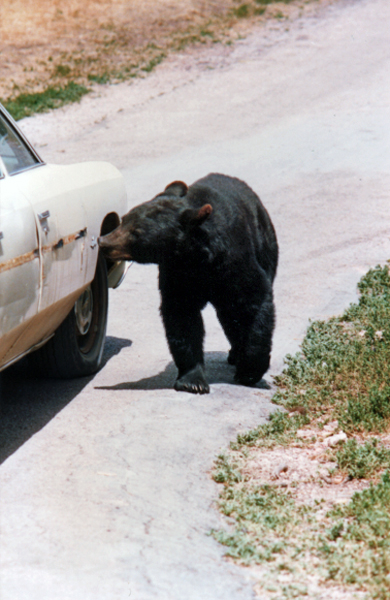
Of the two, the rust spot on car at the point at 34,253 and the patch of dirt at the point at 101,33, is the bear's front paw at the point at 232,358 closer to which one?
the rust spot on car at the point at 34,253

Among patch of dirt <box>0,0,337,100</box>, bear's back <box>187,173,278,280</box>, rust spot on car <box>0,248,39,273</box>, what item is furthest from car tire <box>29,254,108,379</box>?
patch of dirt <box>0,0,337,100</box>

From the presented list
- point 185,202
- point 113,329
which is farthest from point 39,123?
point 185,202

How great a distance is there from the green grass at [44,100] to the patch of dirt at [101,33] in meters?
0.54

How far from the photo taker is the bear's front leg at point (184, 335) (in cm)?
563

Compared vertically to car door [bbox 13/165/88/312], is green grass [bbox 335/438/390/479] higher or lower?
lower

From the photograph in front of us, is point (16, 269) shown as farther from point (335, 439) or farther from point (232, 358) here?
point (232, 358)

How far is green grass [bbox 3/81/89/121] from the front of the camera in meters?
16.1

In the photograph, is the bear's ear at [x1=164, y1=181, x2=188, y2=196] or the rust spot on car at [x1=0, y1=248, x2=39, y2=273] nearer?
the rust spot on car at [x1=0, y1=248, x2=39, y2=273]

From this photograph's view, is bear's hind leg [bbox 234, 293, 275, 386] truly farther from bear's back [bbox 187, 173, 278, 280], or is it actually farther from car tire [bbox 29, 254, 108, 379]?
car tire [bbox 29, 254, 108, 379]

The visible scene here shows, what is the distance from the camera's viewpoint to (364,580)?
317cm

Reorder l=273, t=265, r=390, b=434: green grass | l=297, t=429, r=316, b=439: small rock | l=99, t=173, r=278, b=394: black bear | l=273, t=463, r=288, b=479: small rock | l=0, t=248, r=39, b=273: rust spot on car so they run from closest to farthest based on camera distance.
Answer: l=0, t=248, r=39, b=273: rust spot on car → l=273, t=463, r=288, b=479: small rock → l=297, t=429, r=316, b=439: small rock → l=273, t=265, r=390, b=434: green grass → l=99, t=173, r=278, b=394: black bear

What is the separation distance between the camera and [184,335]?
→ 5.68 metres

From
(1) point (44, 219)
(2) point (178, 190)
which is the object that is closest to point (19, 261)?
(1) point (44, 219)

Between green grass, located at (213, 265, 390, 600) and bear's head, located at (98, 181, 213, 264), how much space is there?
1.28 meters
